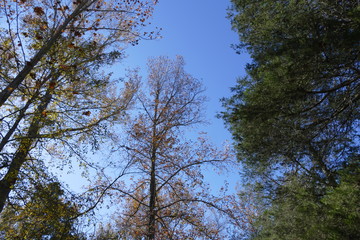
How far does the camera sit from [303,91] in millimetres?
5172

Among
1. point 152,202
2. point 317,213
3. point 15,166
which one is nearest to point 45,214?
point 15,166

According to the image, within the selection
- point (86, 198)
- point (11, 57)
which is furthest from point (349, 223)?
point (11, 57)

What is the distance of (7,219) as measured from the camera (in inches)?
242

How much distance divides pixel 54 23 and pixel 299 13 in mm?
5050

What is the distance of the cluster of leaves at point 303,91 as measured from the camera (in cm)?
496

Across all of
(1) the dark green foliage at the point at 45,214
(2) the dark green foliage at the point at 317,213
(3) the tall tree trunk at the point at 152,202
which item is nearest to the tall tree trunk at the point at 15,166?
(1) the dark green foliage at the point at 45,214

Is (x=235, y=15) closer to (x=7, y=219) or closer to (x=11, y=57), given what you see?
(x=11, y=57)

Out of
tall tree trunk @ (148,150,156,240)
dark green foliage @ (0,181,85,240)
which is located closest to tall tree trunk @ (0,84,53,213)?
dark green foliage @ (0,181,85,240)

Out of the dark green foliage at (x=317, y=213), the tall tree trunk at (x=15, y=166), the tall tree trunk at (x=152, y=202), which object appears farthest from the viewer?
the tall tree trunk at (x=152, y=202)

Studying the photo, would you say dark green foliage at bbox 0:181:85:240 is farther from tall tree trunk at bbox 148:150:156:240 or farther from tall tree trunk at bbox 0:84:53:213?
tall tree trunk at bbox 148:150:156:240

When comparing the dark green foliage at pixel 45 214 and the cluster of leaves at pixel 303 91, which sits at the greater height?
the cluster of leaves at pixel 303 91

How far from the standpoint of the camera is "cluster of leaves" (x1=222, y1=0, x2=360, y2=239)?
16.3 feet

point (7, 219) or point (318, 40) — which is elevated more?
point (318, 40)

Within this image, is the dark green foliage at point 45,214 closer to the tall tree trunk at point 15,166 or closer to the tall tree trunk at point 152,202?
the tall tree trunk at point 15,166
